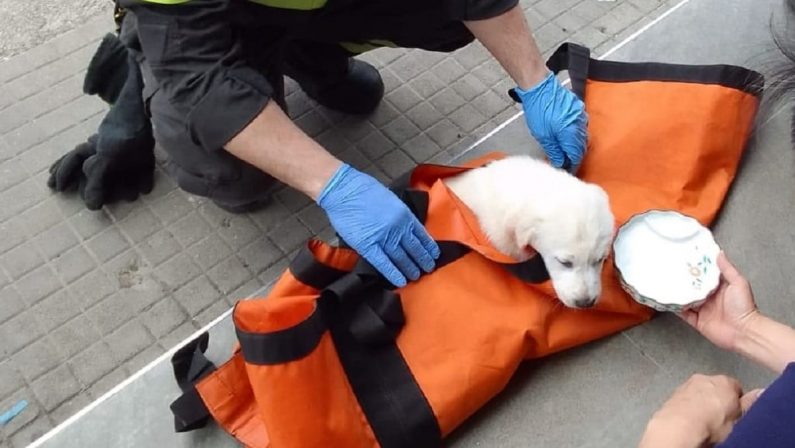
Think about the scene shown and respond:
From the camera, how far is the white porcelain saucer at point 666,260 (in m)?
1.31

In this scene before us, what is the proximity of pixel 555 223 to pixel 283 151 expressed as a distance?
0.47 meters

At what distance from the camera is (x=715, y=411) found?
1.06 meters

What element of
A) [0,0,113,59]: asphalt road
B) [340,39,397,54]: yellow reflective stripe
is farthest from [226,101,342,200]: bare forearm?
[0,0,113,59]: asphalt road

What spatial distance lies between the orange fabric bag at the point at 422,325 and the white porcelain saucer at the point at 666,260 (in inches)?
1.9

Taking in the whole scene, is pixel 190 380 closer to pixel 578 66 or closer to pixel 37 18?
pixel 578 66

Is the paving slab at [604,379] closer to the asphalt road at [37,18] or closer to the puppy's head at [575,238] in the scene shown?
the puppy's head at [575,238]

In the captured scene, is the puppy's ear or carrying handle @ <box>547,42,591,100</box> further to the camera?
carrying handle @ <box>547,42,591,100</box>

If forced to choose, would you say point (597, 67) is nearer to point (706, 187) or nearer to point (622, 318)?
point (706, 187)

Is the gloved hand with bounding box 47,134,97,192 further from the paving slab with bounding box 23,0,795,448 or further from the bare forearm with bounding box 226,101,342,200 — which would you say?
the bare forearm with bounding box 226,101,342,200

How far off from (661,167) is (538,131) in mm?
249

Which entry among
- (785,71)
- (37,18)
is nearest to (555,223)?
(785,71)

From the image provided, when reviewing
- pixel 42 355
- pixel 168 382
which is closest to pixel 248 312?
pixel 168 382

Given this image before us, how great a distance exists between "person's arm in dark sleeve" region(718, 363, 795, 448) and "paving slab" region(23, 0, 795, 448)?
0.47 m

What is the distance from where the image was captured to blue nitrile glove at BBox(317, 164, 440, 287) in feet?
4.40
